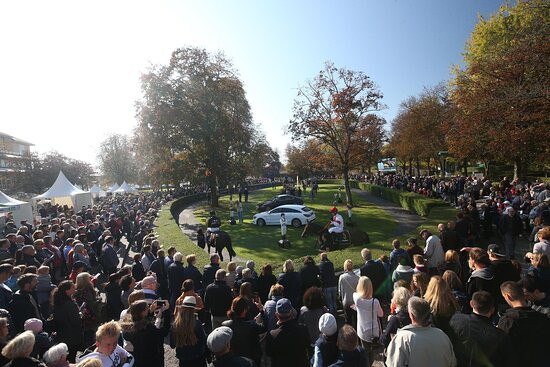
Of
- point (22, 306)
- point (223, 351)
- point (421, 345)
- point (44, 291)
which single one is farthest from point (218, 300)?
point (44, 291)

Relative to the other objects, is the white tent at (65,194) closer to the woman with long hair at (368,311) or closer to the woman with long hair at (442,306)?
the woman with long hair at (368,311)

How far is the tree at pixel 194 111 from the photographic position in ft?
→ 96.9

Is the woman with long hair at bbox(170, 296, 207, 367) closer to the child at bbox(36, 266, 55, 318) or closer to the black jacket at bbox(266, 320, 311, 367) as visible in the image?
the black jacket at bbox(266, 320, 311, 367)

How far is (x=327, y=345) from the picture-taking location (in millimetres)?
3822

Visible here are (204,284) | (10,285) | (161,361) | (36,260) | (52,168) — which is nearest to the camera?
(161,361)

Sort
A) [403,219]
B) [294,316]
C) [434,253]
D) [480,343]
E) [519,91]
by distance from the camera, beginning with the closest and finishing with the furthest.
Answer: [480,343]
[294,316]
[434,253]
[519,91]
[403,219]

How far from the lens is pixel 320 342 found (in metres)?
3.84

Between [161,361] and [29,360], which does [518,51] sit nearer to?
[161,361]

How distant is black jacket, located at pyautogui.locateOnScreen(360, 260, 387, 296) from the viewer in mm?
6754

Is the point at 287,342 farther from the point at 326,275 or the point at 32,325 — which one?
the point at 32,325

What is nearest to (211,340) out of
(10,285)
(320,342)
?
(320,342)

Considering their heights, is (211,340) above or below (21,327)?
above

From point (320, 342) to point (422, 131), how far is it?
4059 cm

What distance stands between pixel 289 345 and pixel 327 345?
50cm
